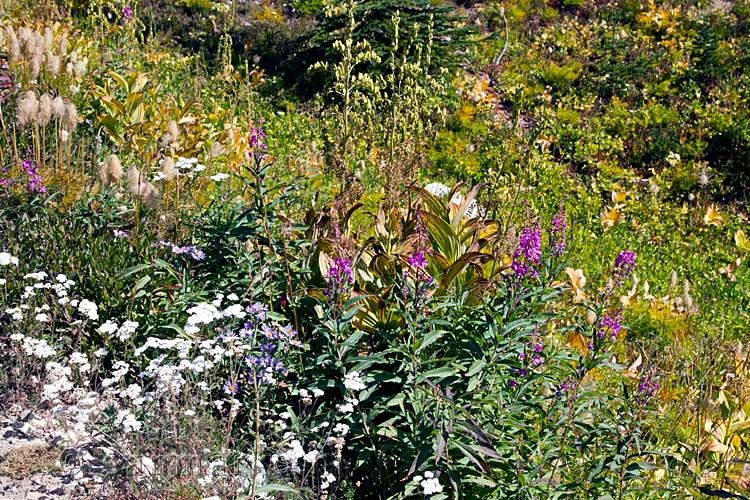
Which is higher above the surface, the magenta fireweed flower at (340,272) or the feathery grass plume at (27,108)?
the feathery grass plume at (27,108)

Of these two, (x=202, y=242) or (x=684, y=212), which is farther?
(x=684, y=212)

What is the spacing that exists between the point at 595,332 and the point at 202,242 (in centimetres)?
205

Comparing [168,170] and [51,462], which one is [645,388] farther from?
[168,170]

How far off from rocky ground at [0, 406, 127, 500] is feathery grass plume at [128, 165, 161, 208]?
1.20 m

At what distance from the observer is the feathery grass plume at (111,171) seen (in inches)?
160

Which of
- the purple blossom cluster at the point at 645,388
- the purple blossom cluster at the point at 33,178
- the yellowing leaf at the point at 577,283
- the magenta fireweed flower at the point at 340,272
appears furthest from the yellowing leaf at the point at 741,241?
the purple blossom cluster at the point at 33,178

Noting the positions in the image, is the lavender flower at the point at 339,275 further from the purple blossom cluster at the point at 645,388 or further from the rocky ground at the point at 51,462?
the purple blossom cluster at the point at 645,388

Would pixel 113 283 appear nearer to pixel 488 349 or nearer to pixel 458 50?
pixel 488 349

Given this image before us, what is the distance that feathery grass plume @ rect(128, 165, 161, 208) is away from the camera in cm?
399

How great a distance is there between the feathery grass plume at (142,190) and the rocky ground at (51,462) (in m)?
1.20

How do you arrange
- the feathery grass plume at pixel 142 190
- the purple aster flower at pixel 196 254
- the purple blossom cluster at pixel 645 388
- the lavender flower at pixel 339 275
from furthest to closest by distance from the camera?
the feathery grass plume at pixel 142 190, the purple aster flower at pixel 196 254, the lavender flower at pixel 339 275, the purple blossom cluster at pixel 645 388

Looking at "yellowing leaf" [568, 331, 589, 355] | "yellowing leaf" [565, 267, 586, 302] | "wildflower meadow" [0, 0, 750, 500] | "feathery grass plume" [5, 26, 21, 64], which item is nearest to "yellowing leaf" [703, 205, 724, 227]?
"wildflower meadow" [0, 0, 750, 500]

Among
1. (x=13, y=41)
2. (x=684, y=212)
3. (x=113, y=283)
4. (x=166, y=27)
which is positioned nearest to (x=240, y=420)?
(x=113, y=283)

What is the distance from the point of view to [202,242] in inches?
159
